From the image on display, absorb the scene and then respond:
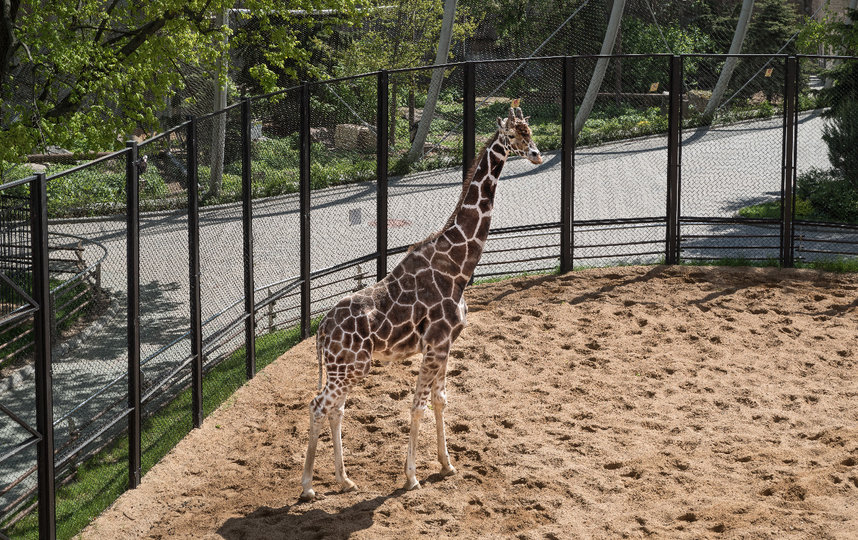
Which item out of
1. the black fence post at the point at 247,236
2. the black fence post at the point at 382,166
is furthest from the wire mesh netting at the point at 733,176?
the black fence post at the point at 247,236

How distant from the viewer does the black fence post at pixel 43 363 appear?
775 cm

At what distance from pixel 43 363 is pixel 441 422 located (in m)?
3.56

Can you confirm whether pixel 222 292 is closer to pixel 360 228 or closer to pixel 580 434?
pixel 360 228

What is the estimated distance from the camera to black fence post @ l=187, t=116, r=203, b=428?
10.5 metres

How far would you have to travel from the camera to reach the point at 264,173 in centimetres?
1406

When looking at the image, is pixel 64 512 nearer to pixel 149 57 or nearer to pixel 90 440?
pixel 90 440

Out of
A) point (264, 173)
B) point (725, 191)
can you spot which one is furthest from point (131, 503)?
point (725, 191)

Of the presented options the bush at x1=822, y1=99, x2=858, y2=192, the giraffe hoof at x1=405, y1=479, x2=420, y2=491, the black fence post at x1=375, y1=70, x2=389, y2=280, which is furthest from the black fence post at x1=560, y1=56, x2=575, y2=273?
the giraffe hoof at x1=405, y1=479, x2=420, y2=491

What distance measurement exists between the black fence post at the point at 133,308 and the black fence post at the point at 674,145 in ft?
29.1

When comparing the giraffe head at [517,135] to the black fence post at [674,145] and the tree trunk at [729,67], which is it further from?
the tree trunk at [729,67]

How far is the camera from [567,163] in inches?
605

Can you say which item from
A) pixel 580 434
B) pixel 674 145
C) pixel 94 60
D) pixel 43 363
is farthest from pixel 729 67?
pixel 43 363

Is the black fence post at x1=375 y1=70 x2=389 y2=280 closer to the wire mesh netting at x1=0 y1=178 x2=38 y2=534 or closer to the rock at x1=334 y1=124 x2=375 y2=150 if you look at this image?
the rock at x1=334 y1=124 x2=375 y2=150

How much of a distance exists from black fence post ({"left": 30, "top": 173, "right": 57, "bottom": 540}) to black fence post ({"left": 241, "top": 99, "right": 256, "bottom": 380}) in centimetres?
406
